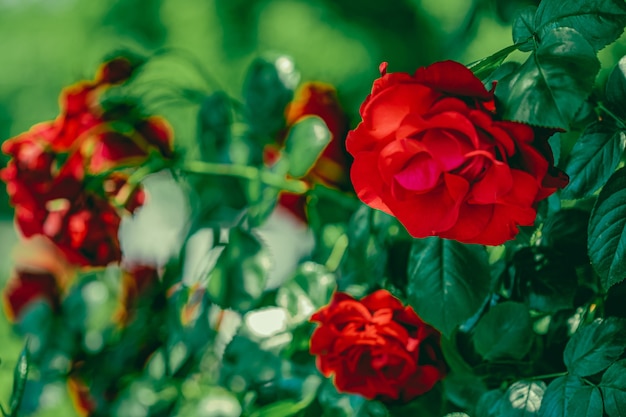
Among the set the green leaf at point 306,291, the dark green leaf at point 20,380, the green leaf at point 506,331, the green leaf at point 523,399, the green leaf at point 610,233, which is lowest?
the dark green leaf at point 20,380

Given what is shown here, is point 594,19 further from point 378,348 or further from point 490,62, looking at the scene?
point 378,348

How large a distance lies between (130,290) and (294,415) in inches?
11.0

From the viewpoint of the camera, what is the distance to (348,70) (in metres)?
1.08

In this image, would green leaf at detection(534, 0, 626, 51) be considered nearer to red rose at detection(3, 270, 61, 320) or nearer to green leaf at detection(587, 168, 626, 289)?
green leaf at detection(587, 168, 626, 289)

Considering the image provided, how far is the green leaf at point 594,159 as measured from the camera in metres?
0.42

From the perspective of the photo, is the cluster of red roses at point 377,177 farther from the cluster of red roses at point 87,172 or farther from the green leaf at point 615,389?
the green leaf at point 615,389

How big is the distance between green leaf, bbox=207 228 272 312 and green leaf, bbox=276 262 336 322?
0.08ft

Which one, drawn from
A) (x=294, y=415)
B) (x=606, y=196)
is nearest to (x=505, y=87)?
(x=606, y=196)

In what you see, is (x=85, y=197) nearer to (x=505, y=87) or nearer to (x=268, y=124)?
(x=268, y=124)

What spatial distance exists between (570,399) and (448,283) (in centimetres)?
10

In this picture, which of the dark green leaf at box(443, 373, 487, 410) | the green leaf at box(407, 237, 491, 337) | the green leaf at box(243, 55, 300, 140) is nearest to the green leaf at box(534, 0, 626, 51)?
the green leaf at box(407, 237, 491, 337)

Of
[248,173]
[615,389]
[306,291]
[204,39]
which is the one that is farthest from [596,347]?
[204,39]

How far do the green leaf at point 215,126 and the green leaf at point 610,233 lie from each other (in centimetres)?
44

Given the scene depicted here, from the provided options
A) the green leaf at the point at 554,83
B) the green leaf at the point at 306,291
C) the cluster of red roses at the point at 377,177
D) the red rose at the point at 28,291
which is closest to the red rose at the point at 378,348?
the cluster of red roses at the point at 377,177
